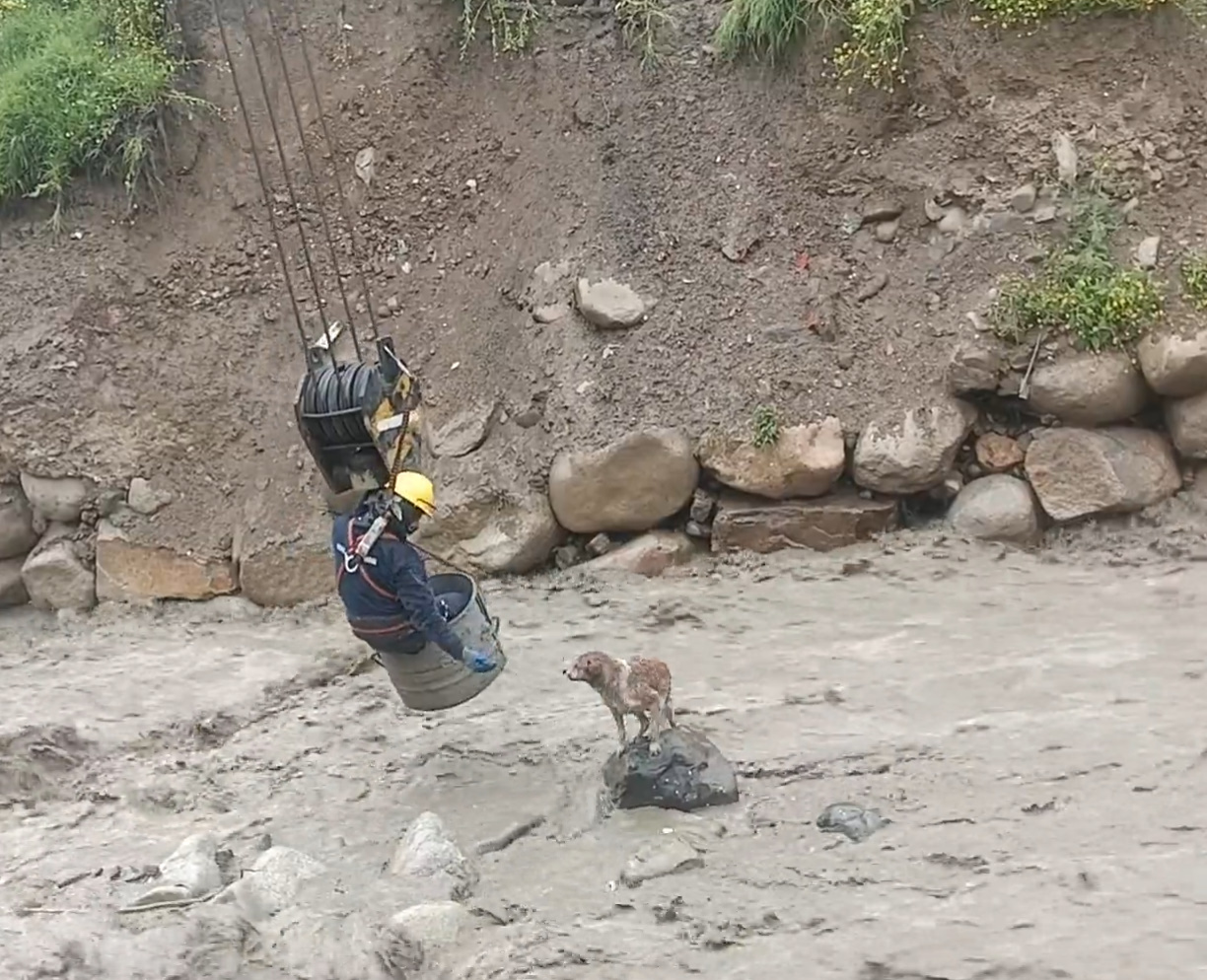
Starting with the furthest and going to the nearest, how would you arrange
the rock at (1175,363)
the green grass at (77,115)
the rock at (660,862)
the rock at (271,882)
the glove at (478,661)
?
the green grass at (77,115) → the rock at (1175,363) → the glove at (478,661) → the rock at (660,862) → the rock at (271,882)

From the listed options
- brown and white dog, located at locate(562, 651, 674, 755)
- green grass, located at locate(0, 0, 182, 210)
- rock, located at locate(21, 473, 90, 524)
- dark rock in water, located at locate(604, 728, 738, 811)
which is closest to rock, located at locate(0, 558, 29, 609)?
rock, located at locate(21, 473, 90, 524)

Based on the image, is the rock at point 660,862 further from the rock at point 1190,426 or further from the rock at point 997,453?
the rock at point 1190,426

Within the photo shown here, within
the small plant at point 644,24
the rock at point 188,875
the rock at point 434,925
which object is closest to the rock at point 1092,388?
the small plant at point 644,24

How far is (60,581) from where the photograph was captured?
7.31 metres

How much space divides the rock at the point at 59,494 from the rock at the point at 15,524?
11cm

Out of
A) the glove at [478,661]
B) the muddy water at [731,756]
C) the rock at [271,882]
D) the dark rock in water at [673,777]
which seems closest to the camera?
the muddy water at [731,756]

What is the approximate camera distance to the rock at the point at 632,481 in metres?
6.88

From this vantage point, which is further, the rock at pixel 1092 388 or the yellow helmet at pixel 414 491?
the rock at pixel 1092 388

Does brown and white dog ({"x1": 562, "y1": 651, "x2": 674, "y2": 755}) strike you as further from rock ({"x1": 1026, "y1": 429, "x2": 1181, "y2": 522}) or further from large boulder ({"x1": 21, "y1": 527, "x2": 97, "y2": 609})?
large boulder ({"x1": 21, "y1": 527, "x2": 97, "y2": 609})

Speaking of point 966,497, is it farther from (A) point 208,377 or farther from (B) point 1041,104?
(A) point 208,377

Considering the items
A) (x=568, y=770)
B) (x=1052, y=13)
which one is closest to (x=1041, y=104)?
(x=1052, y=13)

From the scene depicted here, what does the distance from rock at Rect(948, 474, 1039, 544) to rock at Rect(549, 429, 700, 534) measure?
1.31 meters

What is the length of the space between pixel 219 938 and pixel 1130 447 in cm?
476

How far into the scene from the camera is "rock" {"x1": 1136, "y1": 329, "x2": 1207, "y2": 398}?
21.1 ft
